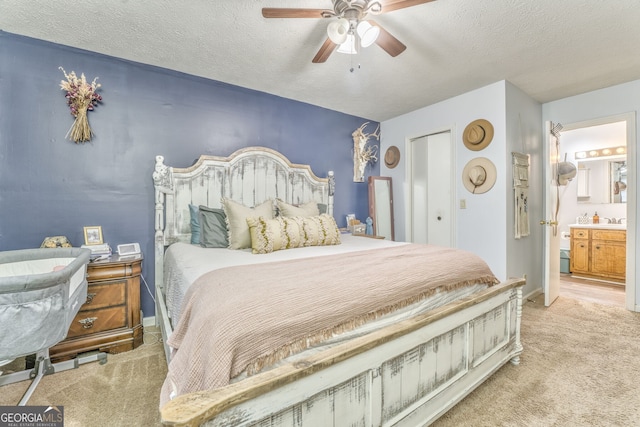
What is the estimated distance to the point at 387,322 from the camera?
128 cm

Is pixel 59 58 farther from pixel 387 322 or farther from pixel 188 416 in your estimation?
pixel 387 322

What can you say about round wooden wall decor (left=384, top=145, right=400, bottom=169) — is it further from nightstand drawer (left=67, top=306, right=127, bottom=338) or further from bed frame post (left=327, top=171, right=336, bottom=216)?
nightstand drawer (left=67, top=306, right=127, bottom=338)

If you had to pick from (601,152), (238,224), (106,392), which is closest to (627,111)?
(601,152)

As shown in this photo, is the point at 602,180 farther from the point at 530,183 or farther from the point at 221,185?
the point at 221,185

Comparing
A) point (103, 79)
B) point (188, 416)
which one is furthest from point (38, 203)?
point (188, 416)

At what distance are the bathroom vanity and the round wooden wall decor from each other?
3071mm

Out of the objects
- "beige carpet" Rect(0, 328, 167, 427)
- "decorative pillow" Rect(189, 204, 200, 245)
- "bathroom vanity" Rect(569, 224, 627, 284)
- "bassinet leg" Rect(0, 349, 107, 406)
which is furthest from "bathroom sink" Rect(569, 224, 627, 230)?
"bassinet leg" Rect(0, 349, 107, 406)

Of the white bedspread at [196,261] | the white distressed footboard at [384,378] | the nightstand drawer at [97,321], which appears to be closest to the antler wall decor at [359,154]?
the white bedspread at [196,261]

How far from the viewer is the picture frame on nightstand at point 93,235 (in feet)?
7.82

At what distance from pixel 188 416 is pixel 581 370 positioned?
2.58 m

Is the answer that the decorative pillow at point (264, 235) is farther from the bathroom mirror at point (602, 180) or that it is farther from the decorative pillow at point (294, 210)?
the bathroom mirror at point (602, 180)

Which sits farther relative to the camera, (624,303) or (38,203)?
(624,303)

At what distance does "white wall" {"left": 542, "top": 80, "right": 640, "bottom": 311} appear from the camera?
307cm

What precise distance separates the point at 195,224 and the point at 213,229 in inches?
11.6
